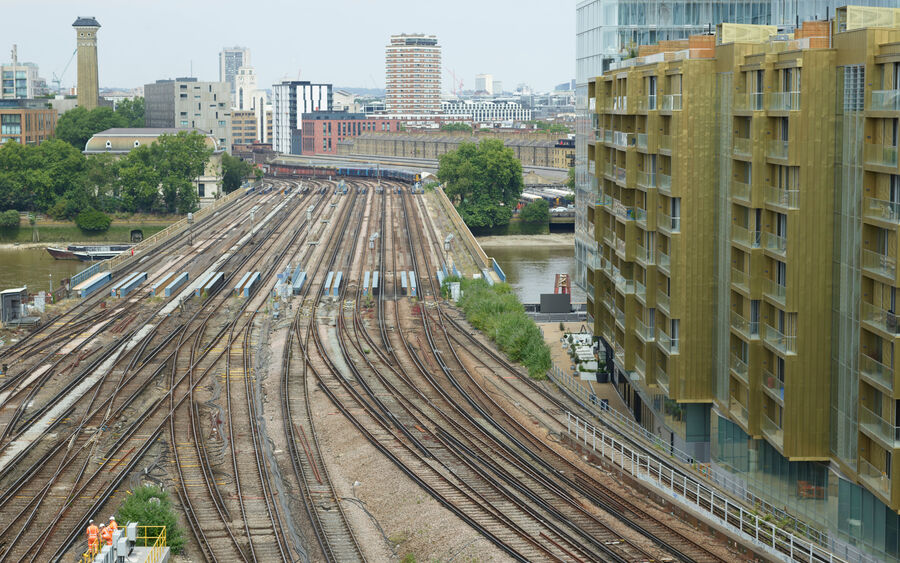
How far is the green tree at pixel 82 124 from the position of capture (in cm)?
15588

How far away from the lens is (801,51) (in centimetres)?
2717

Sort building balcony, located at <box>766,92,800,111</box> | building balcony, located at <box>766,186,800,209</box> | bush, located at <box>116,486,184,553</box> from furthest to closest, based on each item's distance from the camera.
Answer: building balcony, located at <box>766,186,800,209</box> < building balcony, located at <box>766,92,800,111</box> < bush, located at <box>116,486,184,553</box>

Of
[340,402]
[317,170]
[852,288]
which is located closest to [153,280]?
[340,402]

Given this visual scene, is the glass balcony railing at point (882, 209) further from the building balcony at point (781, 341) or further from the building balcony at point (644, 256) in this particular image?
the building balcony at point (644, 256)

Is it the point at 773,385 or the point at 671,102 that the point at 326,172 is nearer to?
the point at 671,102

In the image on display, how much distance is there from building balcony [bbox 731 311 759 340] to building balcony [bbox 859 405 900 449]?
4.95 metres

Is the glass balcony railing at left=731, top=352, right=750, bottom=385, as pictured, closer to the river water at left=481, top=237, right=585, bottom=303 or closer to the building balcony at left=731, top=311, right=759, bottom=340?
the building balcony at left=731, top=311, right=759, bottom=340

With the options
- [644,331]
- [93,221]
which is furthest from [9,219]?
[644,331]

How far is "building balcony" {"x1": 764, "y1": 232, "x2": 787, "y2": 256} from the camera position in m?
28.7

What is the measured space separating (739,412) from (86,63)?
6874 inches

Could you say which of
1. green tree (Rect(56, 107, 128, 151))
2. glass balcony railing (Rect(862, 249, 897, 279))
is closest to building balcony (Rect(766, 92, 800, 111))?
glass balcony railing (Rect(862, 249, 897, 279))

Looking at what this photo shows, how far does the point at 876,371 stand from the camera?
25109mm

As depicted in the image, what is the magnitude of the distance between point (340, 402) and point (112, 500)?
12.3m

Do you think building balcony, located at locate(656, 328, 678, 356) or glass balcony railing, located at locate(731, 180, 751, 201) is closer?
glass balcony railing, located at locate(731, 180, 751, 201)
